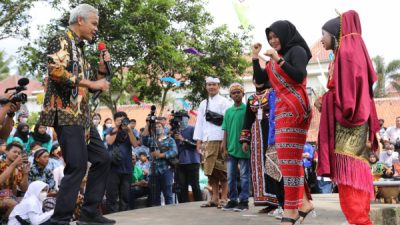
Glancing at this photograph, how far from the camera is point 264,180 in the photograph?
20.1ft

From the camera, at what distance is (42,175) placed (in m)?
7.58

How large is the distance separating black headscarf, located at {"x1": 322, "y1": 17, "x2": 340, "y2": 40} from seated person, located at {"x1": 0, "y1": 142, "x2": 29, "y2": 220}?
4363 mm

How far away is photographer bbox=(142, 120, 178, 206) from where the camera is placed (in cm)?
901

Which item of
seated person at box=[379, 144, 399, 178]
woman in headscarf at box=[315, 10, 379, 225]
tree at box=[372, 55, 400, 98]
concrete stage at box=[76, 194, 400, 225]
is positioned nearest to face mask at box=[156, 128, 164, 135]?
concrete stage at box=[76, 194, 400, 225]

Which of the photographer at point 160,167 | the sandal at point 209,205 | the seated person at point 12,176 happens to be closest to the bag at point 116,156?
the photographer at point 160,167

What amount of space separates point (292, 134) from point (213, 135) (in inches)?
109

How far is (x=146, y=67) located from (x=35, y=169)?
1088 centimetres

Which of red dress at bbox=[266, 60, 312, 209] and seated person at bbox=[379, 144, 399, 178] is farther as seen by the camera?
seated person at bbox=[379, 144, 399, 178]

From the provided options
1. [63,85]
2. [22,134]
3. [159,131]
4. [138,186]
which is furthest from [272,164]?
[22,134]

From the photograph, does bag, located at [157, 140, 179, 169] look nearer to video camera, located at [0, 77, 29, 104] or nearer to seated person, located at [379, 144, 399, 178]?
video camera, located at [0, 77, 29, 104]

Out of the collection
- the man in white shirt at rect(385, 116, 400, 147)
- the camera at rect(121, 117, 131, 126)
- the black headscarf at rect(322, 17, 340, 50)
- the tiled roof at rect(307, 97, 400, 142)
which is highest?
the tiled roof at rect(307, 97, 400, 142)

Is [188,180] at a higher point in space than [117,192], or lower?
higher

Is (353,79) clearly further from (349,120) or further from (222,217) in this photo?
(222,217)

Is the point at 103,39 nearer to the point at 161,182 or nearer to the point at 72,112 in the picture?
the point at 161,182
